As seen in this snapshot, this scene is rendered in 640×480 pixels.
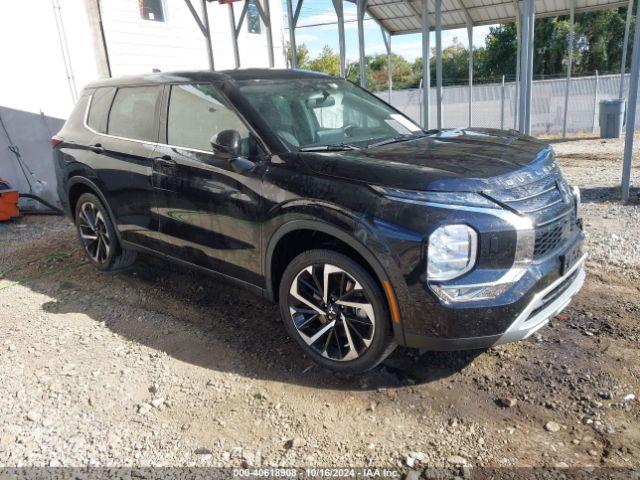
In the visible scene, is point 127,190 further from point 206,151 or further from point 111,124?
point 206,151

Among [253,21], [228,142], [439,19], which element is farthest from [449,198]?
[253,21]

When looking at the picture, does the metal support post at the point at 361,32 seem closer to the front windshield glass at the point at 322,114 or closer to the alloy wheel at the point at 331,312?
the front windshield glass at the point at 322,114

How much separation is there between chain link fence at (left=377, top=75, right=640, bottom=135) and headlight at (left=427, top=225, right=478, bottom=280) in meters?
15.8

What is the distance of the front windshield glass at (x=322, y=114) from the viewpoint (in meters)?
3.60

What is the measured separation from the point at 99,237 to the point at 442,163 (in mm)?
3627

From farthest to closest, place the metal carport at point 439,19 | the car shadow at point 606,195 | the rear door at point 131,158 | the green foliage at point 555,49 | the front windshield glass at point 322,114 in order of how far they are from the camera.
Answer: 1. the green foliage at point 555,49
2. the metal carport at point 439,19
3. the car shadow at point 606,195
4. the rear door at point 131,158
5. the front windshield glass at point 322,114

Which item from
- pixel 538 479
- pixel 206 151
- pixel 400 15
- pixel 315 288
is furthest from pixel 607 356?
pixel 400 15

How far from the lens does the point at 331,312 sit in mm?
3182

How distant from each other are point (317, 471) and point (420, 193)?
148cm

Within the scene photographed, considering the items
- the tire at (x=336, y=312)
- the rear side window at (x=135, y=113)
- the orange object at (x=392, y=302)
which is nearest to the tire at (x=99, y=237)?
the rear side window at (x=135, y=113)

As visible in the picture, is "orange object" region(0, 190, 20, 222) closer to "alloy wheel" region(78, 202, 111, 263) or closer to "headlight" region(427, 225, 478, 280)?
"alloy wheel" region(78, 202, 111, 263)

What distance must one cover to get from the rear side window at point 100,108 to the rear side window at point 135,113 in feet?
0.32

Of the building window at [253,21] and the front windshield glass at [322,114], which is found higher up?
the building window at [253,21]

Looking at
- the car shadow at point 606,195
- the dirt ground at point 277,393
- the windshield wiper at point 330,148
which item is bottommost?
the dirt ground at point 277,393
